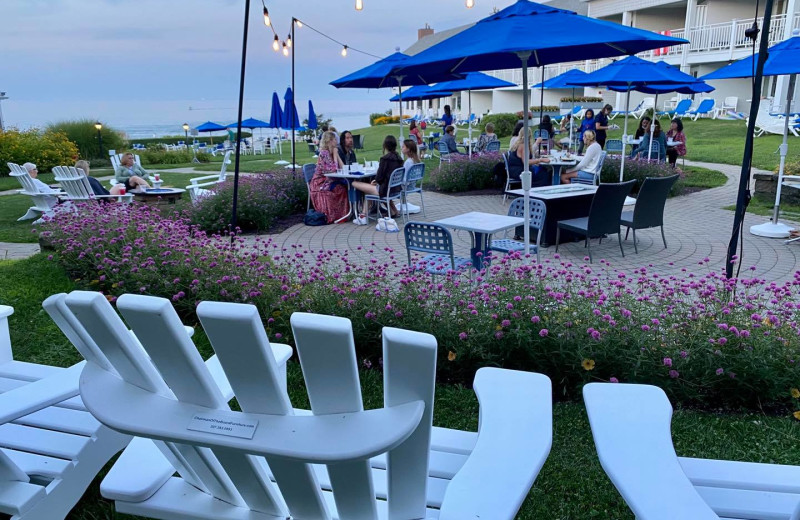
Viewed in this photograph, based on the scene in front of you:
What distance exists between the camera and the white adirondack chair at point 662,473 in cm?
124

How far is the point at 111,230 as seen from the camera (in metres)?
5.42

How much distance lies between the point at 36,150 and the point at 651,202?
17936 mm

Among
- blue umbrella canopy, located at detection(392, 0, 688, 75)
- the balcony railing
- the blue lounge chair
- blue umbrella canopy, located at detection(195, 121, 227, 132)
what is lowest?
blue umbrella canopy, located at detection(195, 121, 227, 132)

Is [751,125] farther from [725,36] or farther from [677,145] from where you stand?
[725,36]

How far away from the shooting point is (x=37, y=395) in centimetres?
178

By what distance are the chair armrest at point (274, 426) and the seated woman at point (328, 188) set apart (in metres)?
8.11

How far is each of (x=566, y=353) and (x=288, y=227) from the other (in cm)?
642

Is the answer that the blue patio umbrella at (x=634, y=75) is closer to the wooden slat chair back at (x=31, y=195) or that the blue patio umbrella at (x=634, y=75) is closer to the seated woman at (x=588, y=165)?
the seated woman at (x=588, y=165)

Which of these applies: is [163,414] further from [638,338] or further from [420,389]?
[638,338]

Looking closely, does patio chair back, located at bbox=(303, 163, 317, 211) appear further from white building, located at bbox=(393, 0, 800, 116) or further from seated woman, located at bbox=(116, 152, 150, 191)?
white building, located at bbox=(393, 0, 800, 116)

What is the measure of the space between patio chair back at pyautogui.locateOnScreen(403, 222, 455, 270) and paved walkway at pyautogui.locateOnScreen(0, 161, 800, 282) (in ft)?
1.62

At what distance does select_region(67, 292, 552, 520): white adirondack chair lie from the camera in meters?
1.09

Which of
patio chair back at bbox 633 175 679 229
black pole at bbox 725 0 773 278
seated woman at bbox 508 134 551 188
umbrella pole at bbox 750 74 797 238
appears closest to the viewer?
black pole at bbox 725 0 773 278

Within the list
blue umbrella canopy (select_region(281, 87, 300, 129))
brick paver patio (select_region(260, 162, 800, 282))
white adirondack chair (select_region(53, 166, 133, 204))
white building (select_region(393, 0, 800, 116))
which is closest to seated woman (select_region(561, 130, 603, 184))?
brick paver patio (select_region(260, 162, 800, 282))
